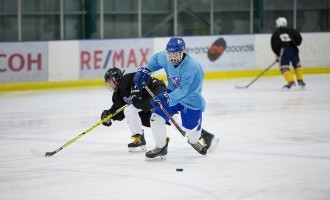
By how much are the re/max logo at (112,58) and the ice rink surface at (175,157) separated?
2268 mm

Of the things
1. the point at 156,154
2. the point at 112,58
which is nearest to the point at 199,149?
the point at 156,154

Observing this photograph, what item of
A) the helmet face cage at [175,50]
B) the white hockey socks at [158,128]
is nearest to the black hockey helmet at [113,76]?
the white hockey socks at [158,128]

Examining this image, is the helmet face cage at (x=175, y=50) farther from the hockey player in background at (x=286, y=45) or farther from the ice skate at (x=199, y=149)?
the hockey player in background at (x=286, y=45)

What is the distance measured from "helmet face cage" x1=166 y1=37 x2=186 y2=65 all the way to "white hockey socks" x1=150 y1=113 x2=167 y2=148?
1.61ft

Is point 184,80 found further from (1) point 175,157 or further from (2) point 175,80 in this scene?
(1) point 175,157

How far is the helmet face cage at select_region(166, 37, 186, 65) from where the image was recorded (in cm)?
725

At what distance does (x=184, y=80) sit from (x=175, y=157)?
0.79 m

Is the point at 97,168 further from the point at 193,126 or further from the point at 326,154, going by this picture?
the point at 326,154

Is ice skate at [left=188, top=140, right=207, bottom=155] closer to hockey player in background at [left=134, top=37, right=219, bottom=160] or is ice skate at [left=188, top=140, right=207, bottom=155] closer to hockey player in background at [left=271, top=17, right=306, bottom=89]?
hockey player in background at [left=134, top=37, right=219, bottom=160]

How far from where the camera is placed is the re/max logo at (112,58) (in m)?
14.8

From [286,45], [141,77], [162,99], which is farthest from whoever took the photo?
[286,45]

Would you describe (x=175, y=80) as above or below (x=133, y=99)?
above

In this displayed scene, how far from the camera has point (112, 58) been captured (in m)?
15.1

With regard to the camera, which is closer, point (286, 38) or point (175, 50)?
point (175, 50)
